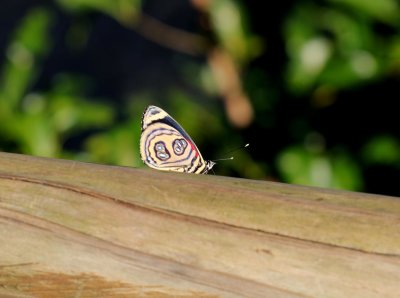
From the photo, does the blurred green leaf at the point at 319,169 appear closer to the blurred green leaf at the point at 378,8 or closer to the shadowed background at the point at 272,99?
the shadowed background at the point at 272,99

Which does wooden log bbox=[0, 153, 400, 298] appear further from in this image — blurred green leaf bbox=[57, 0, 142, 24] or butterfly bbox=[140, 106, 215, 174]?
blurred green leaf bbox=[57, 0, 142, 24]

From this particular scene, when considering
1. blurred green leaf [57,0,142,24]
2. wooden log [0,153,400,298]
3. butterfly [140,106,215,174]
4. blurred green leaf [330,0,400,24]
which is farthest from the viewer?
blurred green leaf [57,0,142,24]

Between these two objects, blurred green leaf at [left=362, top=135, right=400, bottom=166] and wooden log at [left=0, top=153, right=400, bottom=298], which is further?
blurred green leaf at [left=362, top=135, right=400, bottom=166]

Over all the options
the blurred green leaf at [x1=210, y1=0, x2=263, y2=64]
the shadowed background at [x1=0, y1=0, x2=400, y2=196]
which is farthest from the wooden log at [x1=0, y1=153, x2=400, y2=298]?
the blurred green leaf at [x1=210, y1=0, x2=263, y2=64]

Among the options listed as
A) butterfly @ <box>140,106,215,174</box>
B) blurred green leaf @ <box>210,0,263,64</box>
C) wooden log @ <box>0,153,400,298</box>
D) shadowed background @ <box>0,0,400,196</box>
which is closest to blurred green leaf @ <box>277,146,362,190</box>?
shadowed background @ <box>0,0,400,196</box>

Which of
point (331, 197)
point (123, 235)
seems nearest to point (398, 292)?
point (331, 197)

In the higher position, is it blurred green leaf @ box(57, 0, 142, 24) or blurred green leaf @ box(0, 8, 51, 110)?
blurred green leaf @ box(57, 0, 142, 24)

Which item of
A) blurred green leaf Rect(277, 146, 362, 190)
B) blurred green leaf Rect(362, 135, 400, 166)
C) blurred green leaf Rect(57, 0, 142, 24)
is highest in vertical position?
blurred green leaf Rect(57, 0, 142, 24)

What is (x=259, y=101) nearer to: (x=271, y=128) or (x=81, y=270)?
(x=271, y=128)

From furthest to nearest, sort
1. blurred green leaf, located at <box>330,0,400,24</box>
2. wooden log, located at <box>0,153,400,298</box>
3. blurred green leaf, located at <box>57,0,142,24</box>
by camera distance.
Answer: blurred green leaf, located at <box>57,0,142,24</box>
blurred green leaf, located at <box>330,0,400,24</box>
wooden log, located at <box>0,153,400,298</box>

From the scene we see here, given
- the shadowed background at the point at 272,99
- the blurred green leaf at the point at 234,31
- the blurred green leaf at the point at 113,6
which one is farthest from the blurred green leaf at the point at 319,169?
the blurred green leaf at the point at 113,6
